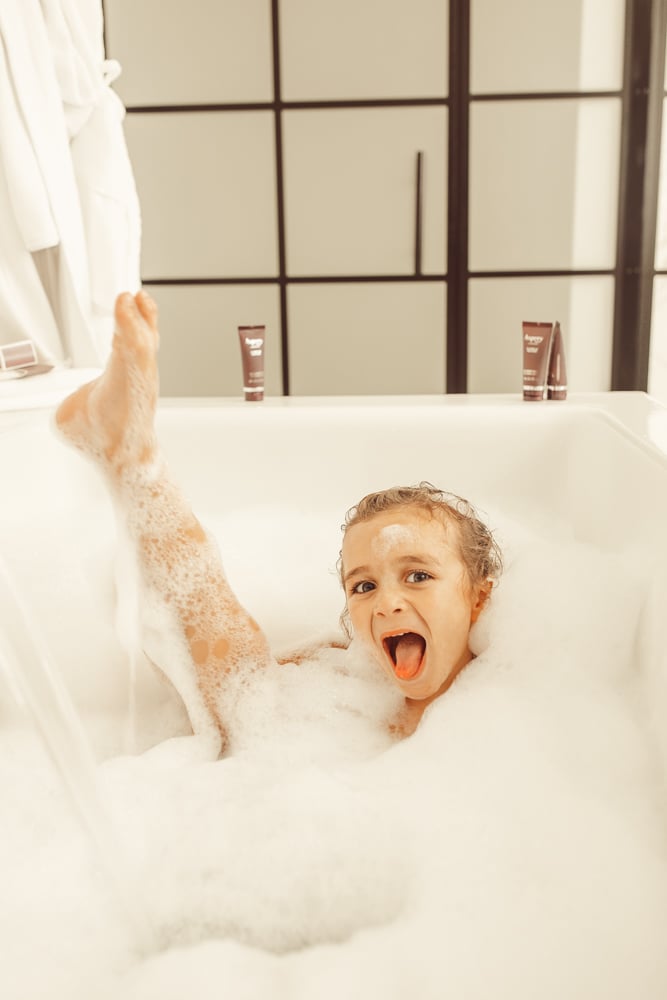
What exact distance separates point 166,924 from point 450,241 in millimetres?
2129

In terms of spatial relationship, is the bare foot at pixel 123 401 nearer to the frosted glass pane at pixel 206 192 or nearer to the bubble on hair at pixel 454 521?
the bubble on hair at pixel 454 521

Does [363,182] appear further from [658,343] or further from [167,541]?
[167,541]

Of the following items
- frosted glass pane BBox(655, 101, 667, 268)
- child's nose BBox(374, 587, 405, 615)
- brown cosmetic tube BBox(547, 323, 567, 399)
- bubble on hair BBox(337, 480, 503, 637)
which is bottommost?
child's nose BBox(374, 587, 405, 615)

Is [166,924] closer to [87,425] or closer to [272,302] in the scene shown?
[87,425]

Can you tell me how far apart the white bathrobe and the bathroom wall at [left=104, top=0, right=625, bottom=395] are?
0.61 metres

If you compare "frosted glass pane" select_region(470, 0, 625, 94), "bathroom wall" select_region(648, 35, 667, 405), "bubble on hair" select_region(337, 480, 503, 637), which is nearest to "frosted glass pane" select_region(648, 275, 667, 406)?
"bathroom wall" select_region(648, 35, 667, 405)

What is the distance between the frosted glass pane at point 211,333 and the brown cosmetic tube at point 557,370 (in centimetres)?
101

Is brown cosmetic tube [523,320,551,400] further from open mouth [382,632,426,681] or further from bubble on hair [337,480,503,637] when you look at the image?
open mouth [382,632,426,681]

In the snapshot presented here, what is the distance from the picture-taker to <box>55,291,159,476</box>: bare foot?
1056 millimetres

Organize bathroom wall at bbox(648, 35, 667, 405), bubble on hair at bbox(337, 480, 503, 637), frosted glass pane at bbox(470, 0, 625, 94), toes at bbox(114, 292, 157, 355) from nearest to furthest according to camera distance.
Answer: toes at bbox(114, 292, 157, 355) → bubble on hair at bbox(337, 480, 503, 637) → frosted glass pane at bbox(470, 0, 625, 94) → bathroom wall at bbox(648, 35, 667, 405)

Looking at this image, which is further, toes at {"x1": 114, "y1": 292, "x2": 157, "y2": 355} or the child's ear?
the child's ear

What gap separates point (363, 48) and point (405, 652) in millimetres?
1895

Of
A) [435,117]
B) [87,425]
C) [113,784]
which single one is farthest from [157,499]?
[435,117]

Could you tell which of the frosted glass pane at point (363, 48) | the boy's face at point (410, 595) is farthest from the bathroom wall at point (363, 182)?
the boy's face at point (410, 595)
